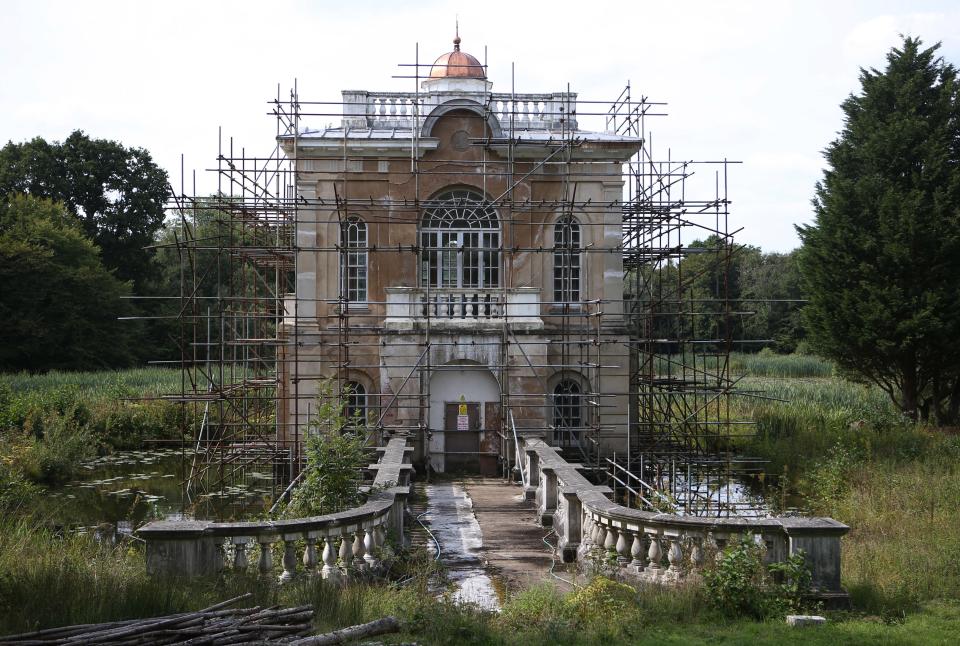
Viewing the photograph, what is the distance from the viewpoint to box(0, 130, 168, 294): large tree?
51531mm

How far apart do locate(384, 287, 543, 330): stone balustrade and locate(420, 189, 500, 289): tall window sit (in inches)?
57.6

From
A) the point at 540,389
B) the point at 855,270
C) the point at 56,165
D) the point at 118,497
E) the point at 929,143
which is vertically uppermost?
the point at 56,165

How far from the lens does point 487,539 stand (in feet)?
44.1

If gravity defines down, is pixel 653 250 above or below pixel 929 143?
below

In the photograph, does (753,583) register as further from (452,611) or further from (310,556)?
(310,556)

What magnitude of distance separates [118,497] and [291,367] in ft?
16.8

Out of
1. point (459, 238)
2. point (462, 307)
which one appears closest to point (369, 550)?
point (462, 307)

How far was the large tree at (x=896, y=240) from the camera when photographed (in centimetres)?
2505

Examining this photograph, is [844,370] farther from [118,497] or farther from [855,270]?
[118,497]

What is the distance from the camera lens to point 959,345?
24.9 metres

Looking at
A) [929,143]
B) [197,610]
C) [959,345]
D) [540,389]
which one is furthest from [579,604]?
[929,143]

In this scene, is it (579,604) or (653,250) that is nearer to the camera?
(579,604)

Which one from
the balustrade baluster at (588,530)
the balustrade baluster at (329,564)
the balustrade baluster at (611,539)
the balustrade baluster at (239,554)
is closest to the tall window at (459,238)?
the balustrade baluster at (588,530)

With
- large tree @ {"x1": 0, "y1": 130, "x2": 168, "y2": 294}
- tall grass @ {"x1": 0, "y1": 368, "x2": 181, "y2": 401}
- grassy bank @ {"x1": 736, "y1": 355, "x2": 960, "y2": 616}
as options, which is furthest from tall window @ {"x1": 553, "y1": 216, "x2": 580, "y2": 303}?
large tree @ {"x1": 0, "y1": 130, "x2": 168, "y2": 294}
